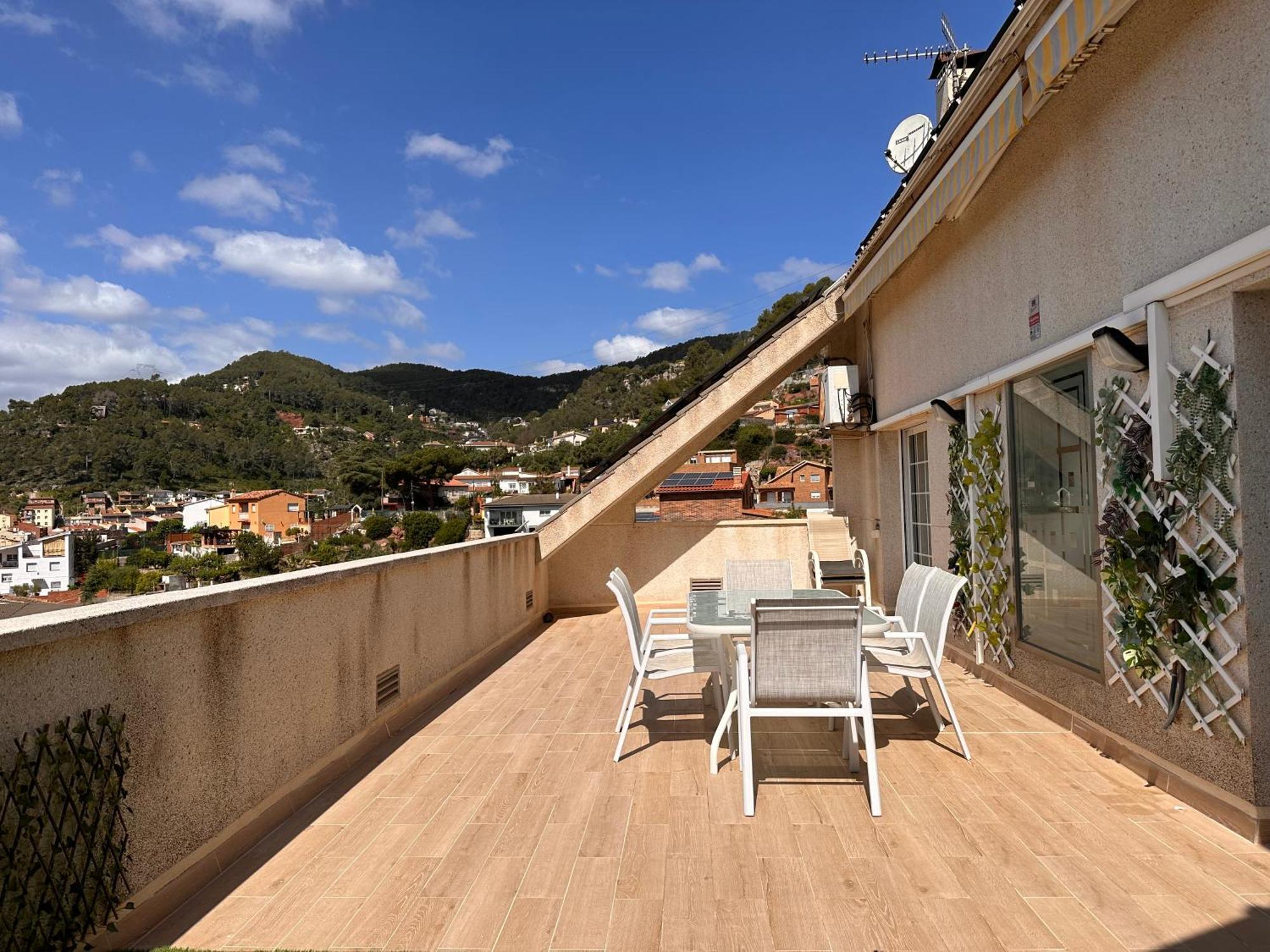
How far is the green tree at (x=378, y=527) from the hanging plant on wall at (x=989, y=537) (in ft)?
144

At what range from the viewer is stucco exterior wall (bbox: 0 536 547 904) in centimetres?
223

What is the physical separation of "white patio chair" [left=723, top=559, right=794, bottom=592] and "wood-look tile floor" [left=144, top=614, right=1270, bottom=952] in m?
1.73

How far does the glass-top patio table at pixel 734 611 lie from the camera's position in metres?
4.10

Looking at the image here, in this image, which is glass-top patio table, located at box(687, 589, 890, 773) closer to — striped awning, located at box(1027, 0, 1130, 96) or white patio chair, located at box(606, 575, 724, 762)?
white patio chair, located at box(606, 575, 724, 762)

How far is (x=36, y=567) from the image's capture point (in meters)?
32.9

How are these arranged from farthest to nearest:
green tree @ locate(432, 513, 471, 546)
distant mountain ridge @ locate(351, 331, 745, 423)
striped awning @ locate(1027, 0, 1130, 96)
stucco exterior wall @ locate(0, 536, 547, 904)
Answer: distant mountain ridge @ locate(351, 331, 745, 423) < green tree @ locate(432, 513, 471, 546) < striped awning @ locate(1027, 0, 1130, 96) < stucco exterior wall @ locate(0, 536, 547, 904)

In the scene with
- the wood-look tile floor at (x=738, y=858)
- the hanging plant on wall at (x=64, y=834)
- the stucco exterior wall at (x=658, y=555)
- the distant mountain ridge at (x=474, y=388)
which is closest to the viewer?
the hanging plant on wall at (x=64, y=834)

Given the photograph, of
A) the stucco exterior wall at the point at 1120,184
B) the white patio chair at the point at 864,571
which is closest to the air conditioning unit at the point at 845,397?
the white patio chair at the point at 864,571

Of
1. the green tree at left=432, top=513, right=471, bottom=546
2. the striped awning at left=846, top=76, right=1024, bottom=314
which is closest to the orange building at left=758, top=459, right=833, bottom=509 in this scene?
the green tree at left=432, top=513, right=471, bottom=546

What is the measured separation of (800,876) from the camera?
2756 mm

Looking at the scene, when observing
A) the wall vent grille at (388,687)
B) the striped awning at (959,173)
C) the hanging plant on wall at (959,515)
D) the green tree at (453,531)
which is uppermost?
the striped awning at (959,173)

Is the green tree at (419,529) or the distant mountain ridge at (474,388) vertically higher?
the distant mountain ridge at (474,388)

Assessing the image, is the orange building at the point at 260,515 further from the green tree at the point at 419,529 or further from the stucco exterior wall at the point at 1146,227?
the stucco exterior wall at the point at 1146,227

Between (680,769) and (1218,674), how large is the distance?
2387 mm
